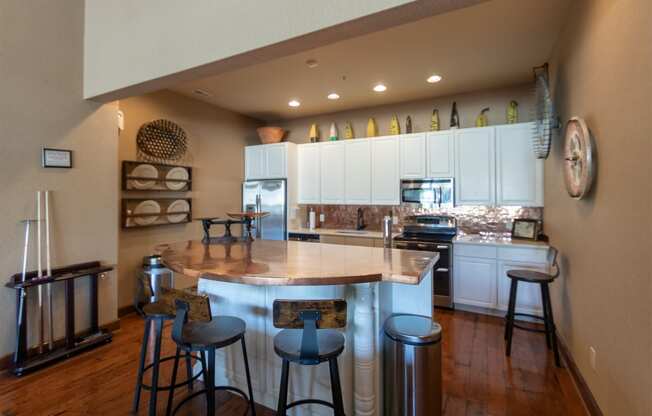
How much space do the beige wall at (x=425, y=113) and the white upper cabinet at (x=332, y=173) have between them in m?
0.42

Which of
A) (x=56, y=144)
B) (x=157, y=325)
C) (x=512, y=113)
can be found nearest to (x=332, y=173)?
(x=512, y=113)

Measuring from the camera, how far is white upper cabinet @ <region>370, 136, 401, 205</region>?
4.50 metres

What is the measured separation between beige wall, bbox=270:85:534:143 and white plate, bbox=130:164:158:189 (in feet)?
7.93

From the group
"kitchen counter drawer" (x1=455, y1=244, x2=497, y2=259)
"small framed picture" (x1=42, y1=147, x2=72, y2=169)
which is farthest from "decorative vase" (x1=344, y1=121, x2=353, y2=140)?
"small framed picture" (x1=42, y1=147, x2=72, y2=169)

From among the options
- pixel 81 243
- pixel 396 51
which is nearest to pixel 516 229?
pixel 396 51

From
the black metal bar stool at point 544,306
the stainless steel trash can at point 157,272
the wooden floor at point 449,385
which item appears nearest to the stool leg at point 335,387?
the wooden floor at point 449,385

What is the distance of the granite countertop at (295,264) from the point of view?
155 centimetres

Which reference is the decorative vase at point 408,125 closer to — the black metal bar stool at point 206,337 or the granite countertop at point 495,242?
the granite countertop at point 495,242

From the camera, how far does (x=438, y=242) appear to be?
3.85m

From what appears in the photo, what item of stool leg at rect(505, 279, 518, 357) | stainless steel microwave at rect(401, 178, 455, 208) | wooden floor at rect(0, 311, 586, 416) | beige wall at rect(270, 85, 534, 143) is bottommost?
wooden floor at rect(0, 311, 586, 416)

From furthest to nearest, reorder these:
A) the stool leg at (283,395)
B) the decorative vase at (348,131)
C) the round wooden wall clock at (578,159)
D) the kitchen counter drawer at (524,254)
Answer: the decorative vase at (348,131) < the kitchen counter drawer at (524,254) < the round wooden wall clock at (578,159) < the stool leg at (283,395)

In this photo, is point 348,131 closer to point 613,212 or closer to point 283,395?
point 613,212

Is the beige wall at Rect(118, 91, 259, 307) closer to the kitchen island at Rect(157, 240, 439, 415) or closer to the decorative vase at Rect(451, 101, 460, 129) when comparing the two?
the kitchen island at Rect(157, 240, 439, 415)

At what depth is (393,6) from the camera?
1602 millimetres
